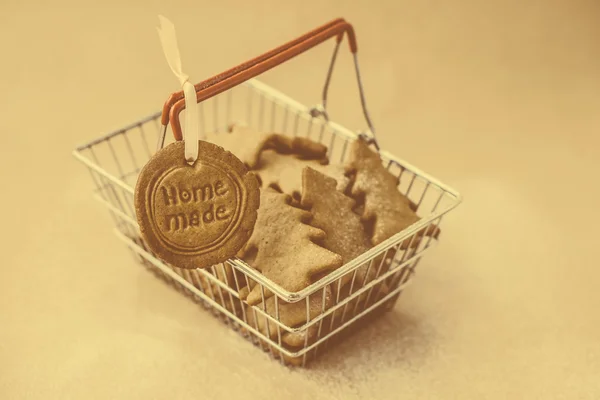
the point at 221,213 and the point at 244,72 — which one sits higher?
the point at 244,72

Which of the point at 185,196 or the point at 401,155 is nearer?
the point at 185,196

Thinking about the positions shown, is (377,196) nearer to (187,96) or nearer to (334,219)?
(334,219)

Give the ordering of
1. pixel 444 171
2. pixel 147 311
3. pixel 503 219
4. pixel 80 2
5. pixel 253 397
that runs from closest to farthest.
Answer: pixel 253 397
pixel 147 311
pixel 503 219
pixel 444 171
pixel 80 2

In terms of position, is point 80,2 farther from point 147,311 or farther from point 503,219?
point 503,219

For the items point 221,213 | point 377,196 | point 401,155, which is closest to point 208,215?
point 221,213

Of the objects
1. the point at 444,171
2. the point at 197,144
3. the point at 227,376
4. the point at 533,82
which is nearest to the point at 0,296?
the point at 227,376

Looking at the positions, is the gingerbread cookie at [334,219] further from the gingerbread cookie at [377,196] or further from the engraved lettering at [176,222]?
the engraved lettering at [176,222]
